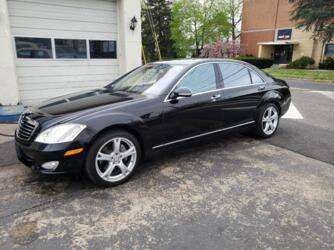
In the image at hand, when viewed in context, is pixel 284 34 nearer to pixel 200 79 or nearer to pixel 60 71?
pixel 60 71

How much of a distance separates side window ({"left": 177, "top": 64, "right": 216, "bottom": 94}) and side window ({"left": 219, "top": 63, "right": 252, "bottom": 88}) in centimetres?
25

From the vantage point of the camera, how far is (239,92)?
14.3 ft

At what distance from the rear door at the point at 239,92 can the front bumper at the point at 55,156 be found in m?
2.27

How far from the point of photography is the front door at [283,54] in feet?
105

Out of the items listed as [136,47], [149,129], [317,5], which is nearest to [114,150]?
[149,129]

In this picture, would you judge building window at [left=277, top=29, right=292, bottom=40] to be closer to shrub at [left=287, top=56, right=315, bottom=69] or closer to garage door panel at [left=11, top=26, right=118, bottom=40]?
shrub at [left=287, top=56, right=315, bottom=69]

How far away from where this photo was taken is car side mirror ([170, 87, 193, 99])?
11.4ft

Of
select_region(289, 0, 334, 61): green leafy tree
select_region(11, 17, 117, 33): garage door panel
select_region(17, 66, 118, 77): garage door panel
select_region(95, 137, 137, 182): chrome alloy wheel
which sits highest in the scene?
select_region(289, 0, 334, 61): green leafy tree

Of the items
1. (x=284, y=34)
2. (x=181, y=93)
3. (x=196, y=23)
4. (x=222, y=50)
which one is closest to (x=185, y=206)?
(x=181, y=93)

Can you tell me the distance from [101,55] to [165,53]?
32.8 metres

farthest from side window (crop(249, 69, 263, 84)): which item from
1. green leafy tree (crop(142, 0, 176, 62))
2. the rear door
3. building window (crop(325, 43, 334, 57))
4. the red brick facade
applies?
green leafy tree (crop(142, 0, 176, 62))

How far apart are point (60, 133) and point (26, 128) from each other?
1.92 feet

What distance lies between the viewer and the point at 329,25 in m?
18.1

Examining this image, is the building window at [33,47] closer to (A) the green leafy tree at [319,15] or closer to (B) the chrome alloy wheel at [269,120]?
(B) the chrome alloy wheel at [269,120]
